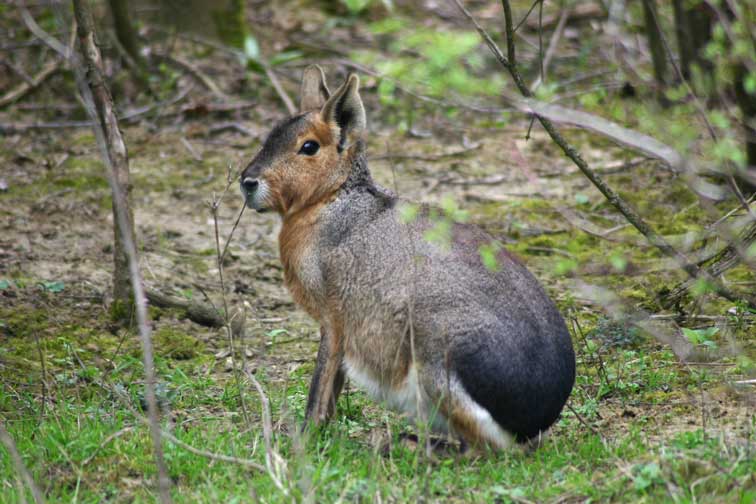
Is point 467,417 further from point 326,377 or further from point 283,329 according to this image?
point 283,329

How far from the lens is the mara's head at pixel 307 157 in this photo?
576 cm

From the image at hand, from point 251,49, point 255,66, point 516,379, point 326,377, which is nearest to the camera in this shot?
point 516,379

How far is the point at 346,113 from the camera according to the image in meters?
5.83

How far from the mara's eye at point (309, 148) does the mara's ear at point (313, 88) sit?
1.83 ft

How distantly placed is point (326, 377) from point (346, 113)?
1.49 m

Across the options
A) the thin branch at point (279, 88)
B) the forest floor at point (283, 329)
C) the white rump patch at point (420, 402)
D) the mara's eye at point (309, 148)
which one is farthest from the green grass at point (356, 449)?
the thin branch at point (279, 88)

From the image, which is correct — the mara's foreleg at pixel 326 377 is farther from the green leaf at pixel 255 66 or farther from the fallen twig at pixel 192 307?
the green leaf at pixel 255 66

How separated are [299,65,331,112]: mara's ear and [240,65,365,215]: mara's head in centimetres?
43

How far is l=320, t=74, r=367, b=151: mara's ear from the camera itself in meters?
5.71

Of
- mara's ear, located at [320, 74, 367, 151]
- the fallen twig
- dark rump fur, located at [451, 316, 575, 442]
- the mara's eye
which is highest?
mara's ear, located at [320, 74, 367, 151]

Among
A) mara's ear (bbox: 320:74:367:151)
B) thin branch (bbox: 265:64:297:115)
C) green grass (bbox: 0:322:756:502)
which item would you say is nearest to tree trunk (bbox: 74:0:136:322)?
green grass (bbox: 0:322:756:502)

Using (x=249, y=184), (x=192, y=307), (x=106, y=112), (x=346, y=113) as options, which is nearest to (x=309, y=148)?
(x=346, y=113)

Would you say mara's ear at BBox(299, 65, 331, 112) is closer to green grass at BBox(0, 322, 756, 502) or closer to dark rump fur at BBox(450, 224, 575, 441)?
green grass at BBox(0, 322, 756, 502)

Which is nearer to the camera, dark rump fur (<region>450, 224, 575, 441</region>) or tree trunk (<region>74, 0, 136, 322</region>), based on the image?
dark rump fur (<region>450, 224, 575, 441</region>)
